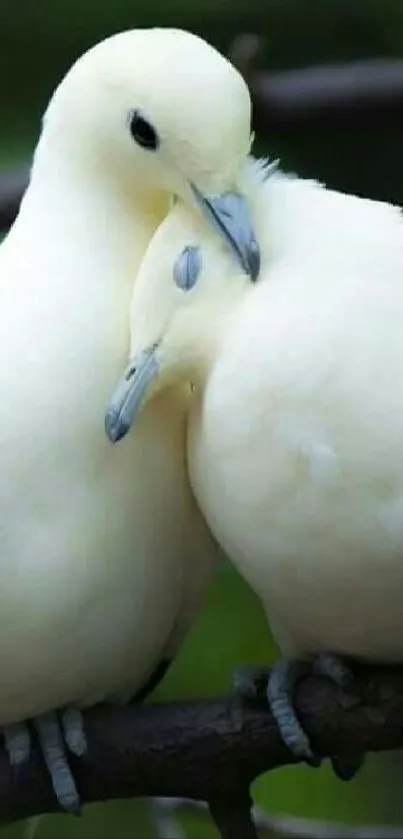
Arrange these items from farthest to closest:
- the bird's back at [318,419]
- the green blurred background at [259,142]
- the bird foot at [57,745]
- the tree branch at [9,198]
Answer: the green blurred background at [259,142]
the tree branch at [9,198]
the bird foot at [57,745]
the bird's back at [318,419]

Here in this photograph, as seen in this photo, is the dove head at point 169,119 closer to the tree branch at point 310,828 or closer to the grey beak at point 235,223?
the grey beak at point 235,223

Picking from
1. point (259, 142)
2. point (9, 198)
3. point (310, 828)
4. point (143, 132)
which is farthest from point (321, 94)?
point (310, 828)

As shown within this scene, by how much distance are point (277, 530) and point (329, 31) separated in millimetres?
502

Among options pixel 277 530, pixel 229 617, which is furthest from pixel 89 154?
pixel 229 617

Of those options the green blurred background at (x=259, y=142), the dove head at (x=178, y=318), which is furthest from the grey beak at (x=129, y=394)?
the green blurred background at (x=259, y=142)

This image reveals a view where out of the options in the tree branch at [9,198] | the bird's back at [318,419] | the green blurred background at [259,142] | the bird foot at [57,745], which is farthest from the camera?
the green blurred background at [259,142]

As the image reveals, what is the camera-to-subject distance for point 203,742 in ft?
1.87

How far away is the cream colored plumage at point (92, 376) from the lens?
1.67ft

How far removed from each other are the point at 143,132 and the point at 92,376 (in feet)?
0.30

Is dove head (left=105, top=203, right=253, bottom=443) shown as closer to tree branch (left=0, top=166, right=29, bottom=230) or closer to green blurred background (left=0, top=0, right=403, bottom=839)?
tree branch (left=0, top=166, right=29, bottom=230)

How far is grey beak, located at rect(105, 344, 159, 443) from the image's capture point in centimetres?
50

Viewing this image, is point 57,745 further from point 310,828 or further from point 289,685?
point 310,828

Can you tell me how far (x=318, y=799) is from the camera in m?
0.87

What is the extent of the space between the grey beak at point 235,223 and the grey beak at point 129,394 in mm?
45
